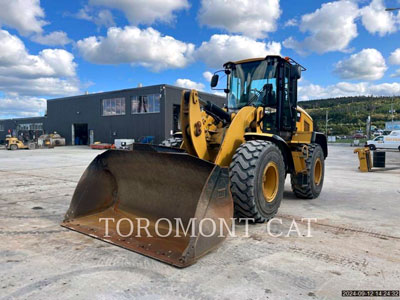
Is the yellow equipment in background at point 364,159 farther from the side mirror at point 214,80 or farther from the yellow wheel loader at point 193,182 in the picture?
the side mirror at point 214,80

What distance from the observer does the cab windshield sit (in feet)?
19.7

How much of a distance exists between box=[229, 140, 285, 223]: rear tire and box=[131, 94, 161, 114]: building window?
92.7 feet

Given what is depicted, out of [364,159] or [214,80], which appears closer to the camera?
[214,80]

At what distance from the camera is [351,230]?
4652mm

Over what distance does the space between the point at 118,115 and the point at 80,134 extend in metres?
9.22

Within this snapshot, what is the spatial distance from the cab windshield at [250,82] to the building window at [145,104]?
26460 mm

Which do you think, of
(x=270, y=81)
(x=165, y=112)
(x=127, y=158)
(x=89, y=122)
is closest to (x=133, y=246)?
(x=127, y=158)

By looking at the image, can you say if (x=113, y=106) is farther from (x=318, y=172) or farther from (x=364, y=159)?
(x=318, y=172)

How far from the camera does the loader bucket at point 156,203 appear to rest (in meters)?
3.53

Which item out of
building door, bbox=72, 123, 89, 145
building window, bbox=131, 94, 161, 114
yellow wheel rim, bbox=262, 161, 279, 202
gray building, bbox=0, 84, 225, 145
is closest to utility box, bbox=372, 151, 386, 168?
yellow wheel rim, bbox=262, 161, 279, 202

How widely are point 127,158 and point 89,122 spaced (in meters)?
37.0

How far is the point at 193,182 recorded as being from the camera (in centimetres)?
414

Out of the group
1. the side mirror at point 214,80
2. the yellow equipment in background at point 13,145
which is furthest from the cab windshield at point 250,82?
the yellow equipment in background at point 13,145

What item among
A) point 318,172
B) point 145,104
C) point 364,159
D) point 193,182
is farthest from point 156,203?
point 145,104
